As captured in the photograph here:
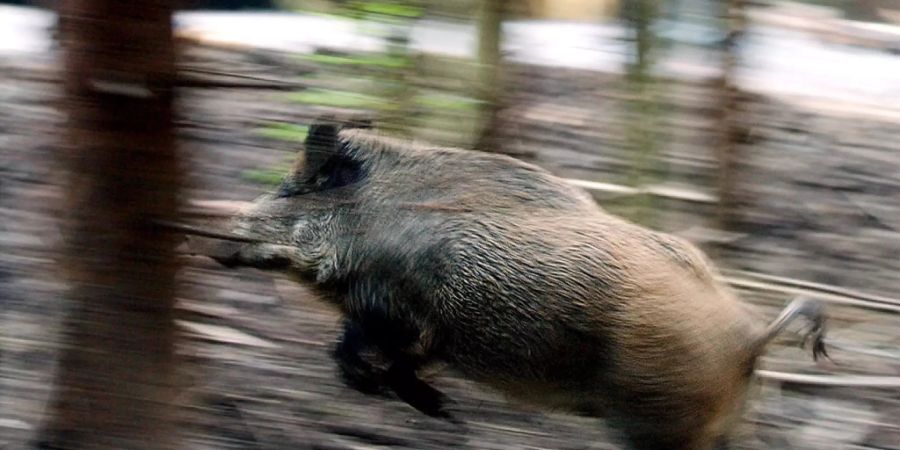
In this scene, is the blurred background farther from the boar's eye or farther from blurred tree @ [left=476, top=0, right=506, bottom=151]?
the boar's eye

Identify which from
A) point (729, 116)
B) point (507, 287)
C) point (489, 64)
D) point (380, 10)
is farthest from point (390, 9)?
point (729, 116)

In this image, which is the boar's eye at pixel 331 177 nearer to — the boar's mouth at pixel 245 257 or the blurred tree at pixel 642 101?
the boar's mouth at pixel 245 257

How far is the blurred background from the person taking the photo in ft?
10.8

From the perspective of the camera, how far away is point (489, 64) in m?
5.76

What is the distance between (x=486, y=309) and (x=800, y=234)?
3582 millimetres

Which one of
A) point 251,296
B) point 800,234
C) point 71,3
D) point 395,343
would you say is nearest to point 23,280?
point 251,296

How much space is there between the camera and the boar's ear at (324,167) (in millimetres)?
4324

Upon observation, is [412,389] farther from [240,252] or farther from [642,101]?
[642,101]

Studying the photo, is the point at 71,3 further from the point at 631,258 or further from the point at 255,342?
the point at 255,342

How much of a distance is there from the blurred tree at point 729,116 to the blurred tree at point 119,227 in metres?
3.14

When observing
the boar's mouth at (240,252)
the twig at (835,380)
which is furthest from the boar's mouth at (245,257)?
the twig at (835,380)

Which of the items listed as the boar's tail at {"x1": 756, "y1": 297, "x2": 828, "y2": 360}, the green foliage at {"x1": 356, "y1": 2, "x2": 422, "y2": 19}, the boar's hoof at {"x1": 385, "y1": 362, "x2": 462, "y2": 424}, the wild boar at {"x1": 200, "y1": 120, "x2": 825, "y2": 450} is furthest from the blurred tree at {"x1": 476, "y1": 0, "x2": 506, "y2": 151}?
the boar's tail at {"x1": 756, "y1": 297, "x2": 828, "y2": 360}

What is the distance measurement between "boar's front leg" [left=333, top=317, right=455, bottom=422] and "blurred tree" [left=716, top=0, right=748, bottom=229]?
2.24 meters

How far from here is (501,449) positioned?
475 centimetres
